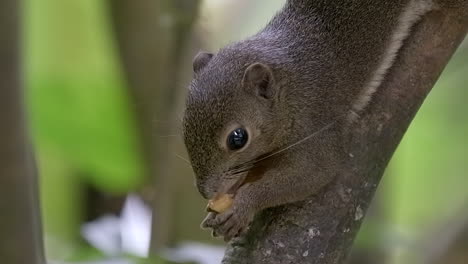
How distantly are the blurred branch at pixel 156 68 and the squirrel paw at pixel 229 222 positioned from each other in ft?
1.40

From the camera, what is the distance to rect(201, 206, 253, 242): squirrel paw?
1699 mm

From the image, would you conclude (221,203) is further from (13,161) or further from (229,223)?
(13,161)

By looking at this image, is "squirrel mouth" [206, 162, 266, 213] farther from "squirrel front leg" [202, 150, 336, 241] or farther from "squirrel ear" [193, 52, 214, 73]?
"squirrel ear" [193, 52, 214, 73]

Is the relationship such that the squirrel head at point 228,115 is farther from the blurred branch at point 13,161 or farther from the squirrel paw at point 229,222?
the blurred branch at point 13,161

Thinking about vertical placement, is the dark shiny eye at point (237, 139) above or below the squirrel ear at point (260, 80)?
below

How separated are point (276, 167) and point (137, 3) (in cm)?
77

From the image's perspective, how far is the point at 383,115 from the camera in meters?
1.68

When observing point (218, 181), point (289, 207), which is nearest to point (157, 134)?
point (218, 181)

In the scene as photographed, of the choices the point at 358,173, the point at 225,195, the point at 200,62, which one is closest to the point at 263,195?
the point at 225,195

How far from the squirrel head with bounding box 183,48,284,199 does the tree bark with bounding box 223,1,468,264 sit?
0.18 m

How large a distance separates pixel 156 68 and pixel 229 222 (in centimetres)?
103

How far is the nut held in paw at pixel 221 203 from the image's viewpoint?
183 cm

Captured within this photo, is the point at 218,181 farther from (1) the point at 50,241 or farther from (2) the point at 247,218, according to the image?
(1) the point at 50,241

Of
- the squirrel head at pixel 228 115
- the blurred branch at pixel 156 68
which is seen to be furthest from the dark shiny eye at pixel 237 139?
the blurred branch at pixel 156 68
